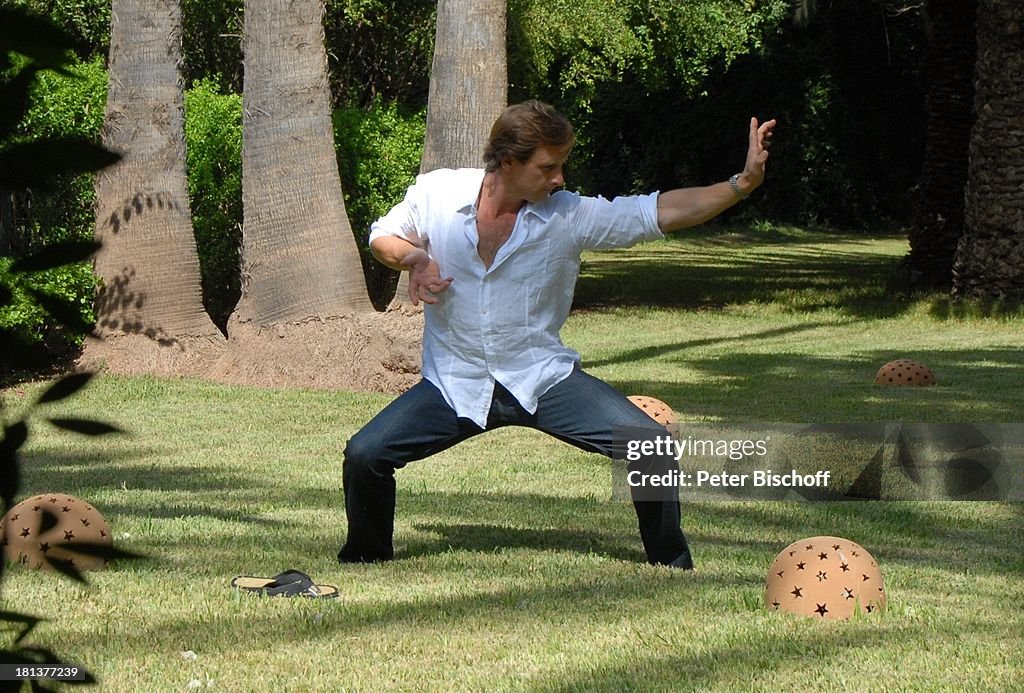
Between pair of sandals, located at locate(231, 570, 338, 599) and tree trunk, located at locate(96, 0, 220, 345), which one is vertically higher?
tree trunk, located at locate(96, 0, 220, 345)

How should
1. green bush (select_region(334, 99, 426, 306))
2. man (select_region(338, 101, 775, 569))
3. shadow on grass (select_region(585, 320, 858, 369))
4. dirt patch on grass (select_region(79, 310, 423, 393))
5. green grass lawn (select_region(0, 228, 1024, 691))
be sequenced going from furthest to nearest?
green bush (select_region(334, 99, 426, 306)) → shadow on grass (select_region(585, 320, 858, 369)) → dirt patch on grass (select_region(79, 310, 423, 393)) → man (select_region(338, 101, 775, 569)) → green grass lawn (select_region(0, 228, 1024, 691))

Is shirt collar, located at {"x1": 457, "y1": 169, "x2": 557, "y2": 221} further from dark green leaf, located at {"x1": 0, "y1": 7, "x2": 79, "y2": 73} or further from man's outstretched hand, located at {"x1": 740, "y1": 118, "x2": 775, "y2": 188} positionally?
dark green leaf, located at {"x1": 0, "y1": 7, "x2": 79, "y2": 73}

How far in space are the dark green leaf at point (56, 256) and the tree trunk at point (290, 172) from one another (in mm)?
11440

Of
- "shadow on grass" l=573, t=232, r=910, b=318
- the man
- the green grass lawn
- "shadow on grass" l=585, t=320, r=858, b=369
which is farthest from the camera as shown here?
"shadow on grass" l=573, t=232, r=910, b=318

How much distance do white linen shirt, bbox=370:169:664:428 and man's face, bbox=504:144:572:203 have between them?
0.10m

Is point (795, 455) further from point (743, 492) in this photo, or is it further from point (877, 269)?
point (877, 269)

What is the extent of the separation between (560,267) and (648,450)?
0.78 m

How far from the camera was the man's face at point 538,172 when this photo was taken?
5.74 meters

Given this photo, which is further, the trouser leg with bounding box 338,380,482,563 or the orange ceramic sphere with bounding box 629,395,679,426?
the orange ceramic sphere with bounding box 629,395,679,426

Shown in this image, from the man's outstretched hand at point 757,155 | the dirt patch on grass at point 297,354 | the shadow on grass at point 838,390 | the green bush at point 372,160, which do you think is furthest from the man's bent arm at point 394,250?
the green bush at point 372,160

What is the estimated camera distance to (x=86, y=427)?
1.41 metres

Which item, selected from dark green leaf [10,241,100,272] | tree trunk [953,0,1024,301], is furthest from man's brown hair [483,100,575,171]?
tree trunk [953,0,1024,301]

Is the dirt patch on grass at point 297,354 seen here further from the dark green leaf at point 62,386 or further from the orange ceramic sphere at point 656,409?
the dark green leaf at point 62,386

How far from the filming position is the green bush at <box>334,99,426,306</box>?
53.3 ft
